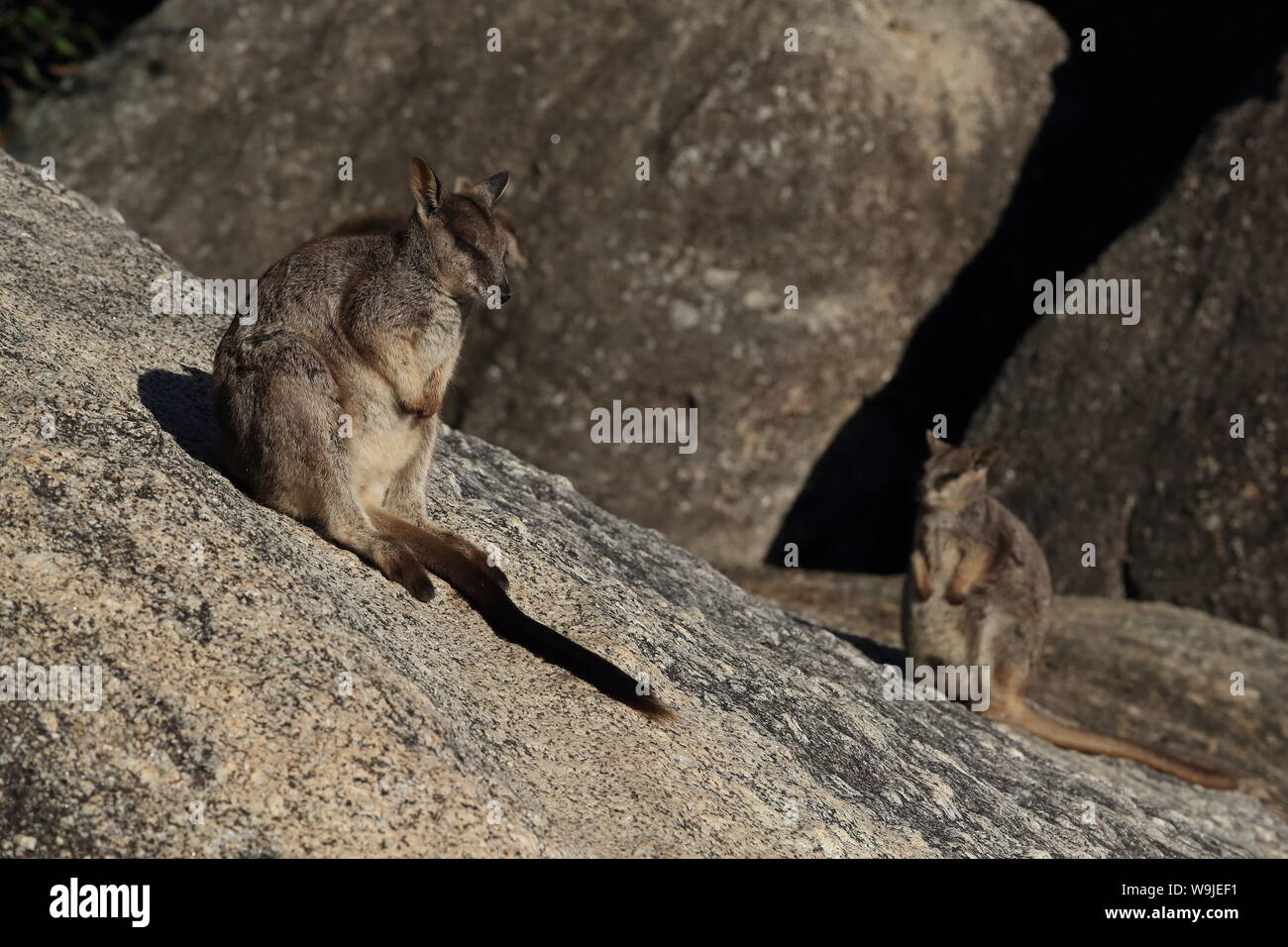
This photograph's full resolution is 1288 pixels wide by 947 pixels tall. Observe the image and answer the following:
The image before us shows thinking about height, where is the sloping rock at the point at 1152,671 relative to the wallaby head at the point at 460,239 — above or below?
below

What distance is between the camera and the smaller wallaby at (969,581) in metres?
10.3

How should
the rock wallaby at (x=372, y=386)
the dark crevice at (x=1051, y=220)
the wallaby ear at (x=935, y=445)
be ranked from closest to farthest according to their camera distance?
the rock wallaby at (x=372, y=386) → the wallaby ear at (x=935, y=445) → the dark crevice at (x=1051, y=220)

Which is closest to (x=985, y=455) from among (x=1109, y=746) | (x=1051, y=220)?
(x=1109, y=746)

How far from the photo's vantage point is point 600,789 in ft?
17.6

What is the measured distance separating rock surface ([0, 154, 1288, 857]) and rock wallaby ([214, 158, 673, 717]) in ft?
0.39

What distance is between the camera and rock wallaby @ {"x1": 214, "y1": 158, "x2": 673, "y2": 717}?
5.81 meters

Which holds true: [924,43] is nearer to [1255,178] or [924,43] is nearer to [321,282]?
[1255,178]

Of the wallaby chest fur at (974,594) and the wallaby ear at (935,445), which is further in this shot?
the wallaby ear at (935,445)

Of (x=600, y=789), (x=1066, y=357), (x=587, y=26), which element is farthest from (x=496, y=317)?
(x=600, y=789)
